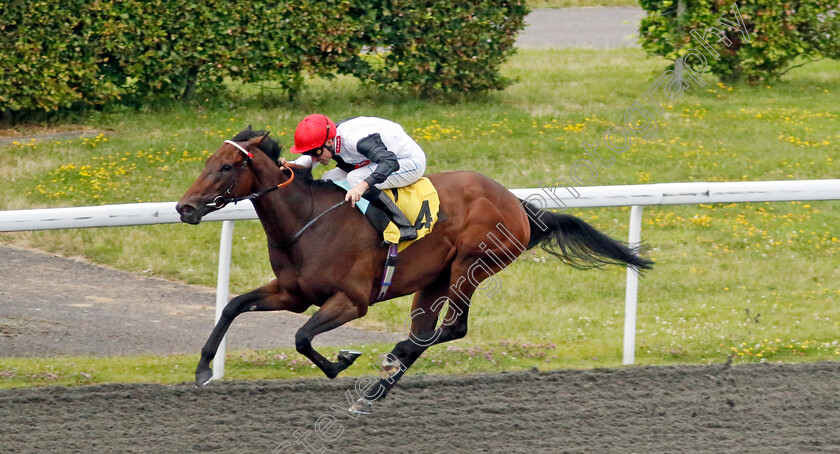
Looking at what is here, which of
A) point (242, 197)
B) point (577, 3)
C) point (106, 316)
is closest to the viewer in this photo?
point (242, 197)

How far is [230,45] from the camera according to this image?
9.61m

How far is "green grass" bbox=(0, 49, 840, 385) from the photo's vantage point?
631cm

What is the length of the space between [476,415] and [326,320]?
0.86 metres

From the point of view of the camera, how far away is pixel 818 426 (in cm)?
466

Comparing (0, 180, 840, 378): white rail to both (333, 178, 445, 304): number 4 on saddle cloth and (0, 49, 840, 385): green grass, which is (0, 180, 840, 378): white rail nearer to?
(0, 49, 840, 385): green grass

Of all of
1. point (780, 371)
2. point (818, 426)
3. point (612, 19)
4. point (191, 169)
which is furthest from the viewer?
point (612, 19)

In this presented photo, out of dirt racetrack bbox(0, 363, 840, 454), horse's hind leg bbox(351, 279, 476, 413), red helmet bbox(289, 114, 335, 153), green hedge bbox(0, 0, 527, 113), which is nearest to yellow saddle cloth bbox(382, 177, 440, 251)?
horse's hind leg bbox(351, 279, 476, 413)

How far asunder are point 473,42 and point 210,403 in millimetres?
5997

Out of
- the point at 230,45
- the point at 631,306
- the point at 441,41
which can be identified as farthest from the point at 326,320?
the point at 441,41

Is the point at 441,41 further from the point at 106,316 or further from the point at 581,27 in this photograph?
the point at 581,27

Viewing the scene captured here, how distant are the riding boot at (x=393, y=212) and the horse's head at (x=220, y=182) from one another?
0.58m

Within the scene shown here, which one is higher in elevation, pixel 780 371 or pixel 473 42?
pixel 473 42

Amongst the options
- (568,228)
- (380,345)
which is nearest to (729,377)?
(568,228)

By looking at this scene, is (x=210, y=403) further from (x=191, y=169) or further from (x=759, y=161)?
(x=759, y=161)
